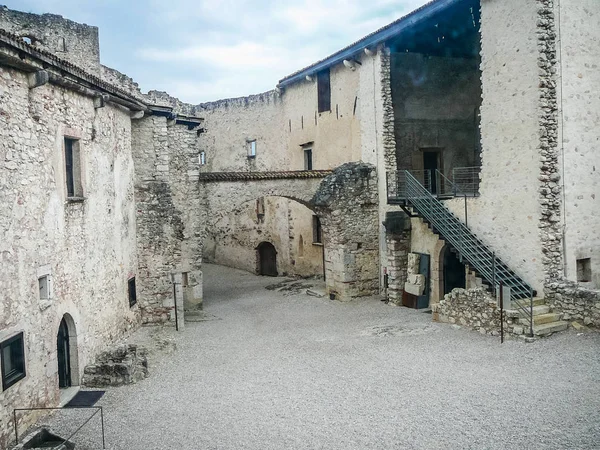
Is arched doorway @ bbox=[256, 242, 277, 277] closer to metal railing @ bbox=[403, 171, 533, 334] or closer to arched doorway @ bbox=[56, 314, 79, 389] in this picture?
metal railing @ bbox=[403, 171, 533, 334]

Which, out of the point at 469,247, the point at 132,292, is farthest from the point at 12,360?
the point at 469,247

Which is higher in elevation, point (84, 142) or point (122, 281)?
point (84, 142)

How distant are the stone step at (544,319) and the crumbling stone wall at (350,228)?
257 inches

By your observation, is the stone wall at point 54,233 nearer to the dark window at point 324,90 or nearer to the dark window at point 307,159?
the dark window at point 324,90

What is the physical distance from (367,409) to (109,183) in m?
7.46

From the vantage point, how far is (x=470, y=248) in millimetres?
14281

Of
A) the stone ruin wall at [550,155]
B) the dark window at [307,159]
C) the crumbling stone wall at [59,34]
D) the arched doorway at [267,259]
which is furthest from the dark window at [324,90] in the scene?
the stone ruin wall at [550,155]

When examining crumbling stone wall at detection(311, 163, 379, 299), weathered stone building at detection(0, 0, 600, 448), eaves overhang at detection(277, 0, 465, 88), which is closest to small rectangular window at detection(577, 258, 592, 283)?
weathered stone building at detection(0, 0, 600, 448)

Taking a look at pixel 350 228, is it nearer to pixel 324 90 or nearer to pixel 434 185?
pixel 434 185

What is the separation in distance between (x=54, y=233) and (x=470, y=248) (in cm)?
968

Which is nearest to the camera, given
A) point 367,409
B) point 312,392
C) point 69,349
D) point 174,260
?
point 367,409

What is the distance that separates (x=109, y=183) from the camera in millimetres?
12469

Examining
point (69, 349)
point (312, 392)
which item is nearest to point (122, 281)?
point (69, 349)

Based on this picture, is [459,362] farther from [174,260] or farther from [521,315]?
[174,260]
